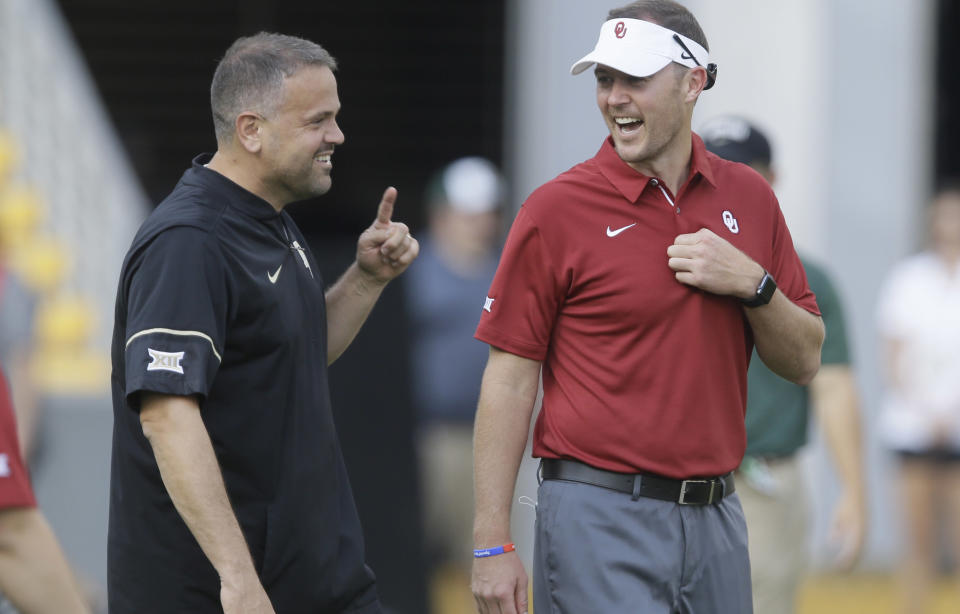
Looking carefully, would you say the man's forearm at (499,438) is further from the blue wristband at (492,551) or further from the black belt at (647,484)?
the black belt at (647,484)

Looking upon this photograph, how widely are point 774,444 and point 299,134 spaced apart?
7.23 feet

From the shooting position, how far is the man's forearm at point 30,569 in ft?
11.9

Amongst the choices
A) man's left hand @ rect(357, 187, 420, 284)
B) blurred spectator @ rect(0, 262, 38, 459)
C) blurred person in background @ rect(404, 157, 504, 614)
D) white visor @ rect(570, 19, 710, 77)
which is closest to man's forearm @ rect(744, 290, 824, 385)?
white visor @ rect(570, 19, 710, 77)

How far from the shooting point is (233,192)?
353 cm

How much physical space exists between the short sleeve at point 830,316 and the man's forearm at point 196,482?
254cm

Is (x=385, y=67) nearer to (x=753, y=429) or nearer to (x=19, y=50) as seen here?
(x=19, y=50)

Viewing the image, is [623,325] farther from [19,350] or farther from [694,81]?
[19,350]

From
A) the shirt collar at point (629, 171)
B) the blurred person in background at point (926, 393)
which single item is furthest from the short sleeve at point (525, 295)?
the blurred person in background at point (926, 393)

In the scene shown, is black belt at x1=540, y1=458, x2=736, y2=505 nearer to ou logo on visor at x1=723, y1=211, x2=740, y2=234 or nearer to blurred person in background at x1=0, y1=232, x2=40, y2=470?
ou logo on visor at x1=723, y1=211, x2=740, y2=234

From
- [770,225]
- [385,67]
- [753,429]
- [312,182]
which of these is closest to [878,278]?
[753,429]

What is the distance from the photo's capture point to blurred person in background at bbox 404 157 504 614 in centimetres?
737

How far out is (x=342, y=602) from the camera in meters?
3.60

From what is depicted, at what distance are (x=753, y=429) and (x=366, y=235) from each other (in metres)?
1.72

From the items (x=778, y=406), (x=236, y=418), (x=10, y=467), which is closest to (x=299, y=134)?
(x=236, y=418)
